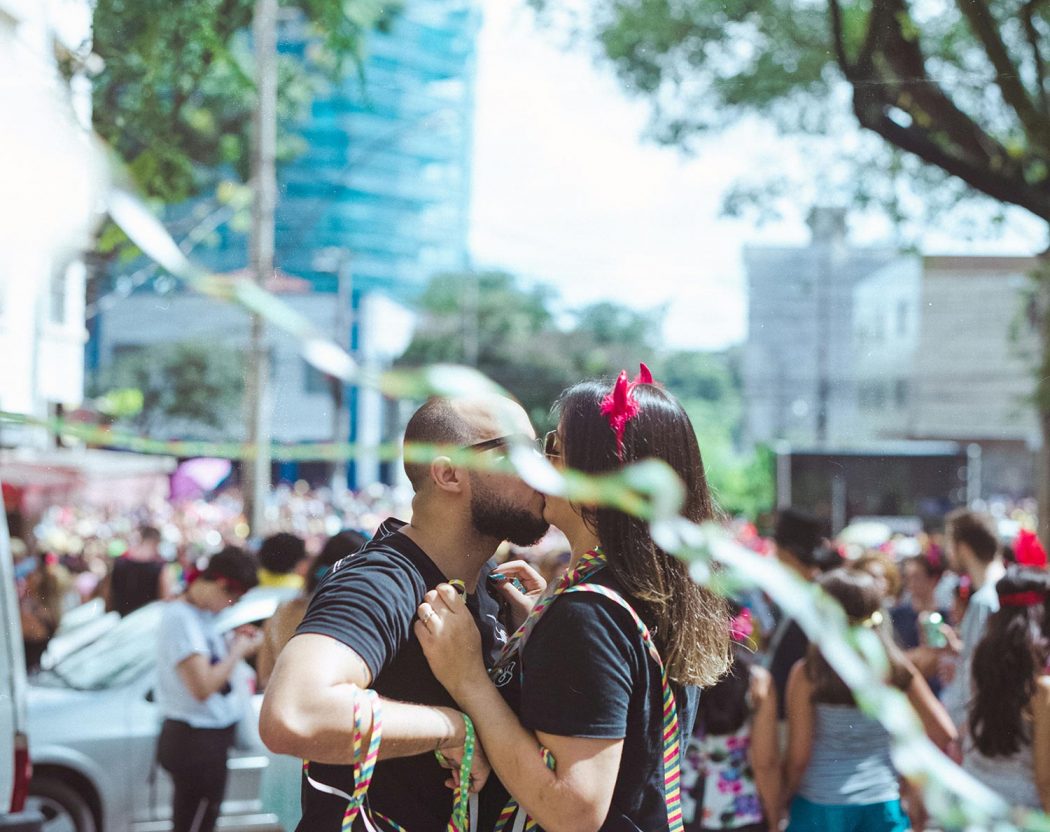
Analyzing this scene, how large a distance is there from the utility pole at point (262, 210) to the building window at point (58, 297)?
79 centimetres

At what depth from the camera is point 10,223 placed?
2969mm

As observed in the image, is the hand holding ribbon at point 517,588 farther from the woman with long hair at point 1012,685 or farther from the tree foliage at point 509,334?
the tree foliage at point 509,334

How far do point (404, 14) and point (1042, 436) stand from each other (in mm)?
5767

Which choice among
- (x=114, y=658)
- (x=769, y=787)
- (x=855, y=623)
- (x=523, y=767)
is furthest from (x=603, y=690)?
(x=114, y=658)

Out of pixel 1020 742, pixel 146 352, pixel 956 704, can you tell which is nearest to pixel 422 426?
pixel 1020 742

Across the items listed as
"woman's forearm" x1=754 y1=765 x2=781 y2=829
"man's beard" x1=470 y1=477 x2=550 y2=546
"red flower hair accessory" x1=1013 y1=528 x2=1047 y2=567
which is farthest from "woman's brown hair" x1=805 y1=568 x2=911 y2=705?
"man's beard" x1=470 y1=477 x2=550 y2=546

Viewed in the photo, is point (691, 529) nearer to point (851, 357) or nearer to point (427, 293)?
point (851, 357)

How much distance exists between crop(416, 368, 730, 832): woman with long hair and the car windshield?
4.34 m

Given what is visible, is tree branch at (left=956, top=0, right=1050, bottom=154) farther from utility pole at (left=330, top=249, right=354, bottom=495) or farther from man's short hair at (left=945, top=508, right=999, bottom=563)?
utility pole at (left=330, top=249, right=354, bottom=495)

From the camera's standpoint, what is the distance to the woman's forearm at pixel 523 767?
1692 mm

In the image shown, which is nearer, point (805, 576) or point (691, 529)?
point (691, 529)

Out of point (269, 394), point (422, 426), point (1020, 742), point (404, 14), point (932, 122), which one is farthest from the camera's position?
point (404, 14)

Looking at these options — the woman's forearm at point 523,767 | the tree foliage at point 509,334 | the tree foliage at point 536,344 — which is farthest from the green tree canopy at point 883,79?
the tree foliage at point 509,334

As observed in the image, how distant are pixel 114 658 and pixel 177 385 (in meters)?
2.21
